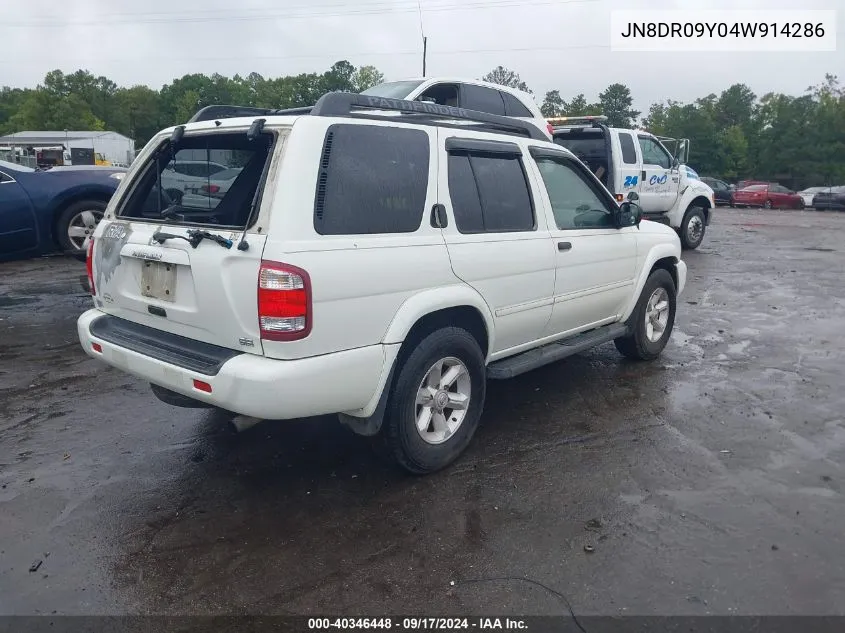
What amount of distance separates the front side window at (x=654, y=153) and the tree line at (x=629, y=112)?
3332 centimetres

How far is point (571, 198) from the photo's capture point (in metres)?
4.77

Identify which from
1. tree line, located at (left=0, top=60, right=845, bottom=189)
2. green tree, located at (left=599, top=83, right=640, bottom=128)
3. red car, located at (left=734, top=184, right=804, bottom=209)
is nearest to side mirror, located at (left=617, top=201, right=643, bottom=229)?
red car, located at (left=734, top=184, right=804, bottom=209)

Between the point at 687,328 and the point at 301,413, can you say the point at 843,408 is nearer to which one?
the point at 687,328

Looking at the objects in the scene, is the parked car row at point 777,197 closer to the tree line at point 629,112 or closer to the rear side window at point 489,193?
the tree line at point 629,112

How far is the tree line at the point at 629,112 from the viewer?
1980 inches

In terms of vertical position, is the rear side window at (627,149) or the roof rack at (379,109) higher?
the rear side window at (627,149)

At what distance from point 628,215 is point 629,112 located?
8168 cm

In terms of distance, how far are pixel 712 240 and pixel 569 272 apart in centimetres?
1300

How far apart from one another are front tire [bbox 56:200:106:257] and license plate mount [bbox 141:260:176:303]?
6.33 m

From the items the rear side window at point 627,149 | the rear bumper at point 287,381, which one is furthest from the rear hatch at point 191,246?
the rear side window at point 627,149

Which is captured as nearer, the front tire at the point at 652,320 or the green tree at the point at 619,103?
the front tire at the point at 652,320

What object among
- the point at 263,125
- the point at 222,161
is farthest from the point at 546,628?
the point at 222,161

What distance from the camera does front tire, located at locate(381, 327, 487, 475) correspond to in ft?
11.4

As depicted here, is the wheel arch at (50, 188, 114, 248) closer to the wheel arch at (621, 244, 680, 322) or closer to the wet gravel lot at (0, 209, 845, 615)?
the wet gravel lot at (0, 209, 845, 615)
